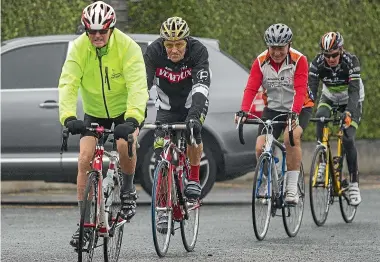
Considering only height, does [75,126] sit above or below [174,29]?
below

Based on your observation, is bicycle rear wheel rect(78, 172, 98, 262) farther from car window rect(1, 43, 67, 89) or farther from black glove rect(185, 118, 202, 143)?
car window rect(1, 43, 67, 89)

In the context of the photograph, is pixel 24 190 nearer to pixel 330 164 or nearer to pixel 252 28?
pixel 252 28

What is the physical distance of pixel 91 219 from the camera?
934 centimetres

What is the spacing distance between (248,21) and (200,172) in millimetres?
4743

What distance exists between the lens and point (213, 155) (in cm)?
1565

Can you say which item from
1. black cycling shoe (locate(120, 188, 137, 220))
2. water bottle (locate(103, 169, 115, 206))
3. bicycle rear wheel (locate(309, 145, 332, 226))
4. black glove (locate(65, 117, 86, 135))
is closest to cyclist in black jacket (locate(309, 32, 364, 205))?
bicycle rear wheel (locate(309, 145, 332, 226))

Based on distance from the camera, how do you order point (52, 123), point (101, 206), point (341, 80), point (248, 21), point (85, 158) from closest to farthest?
point (101, 206) < point (85, 158) < point (341, 80) < point (52, 123) < point (248, 21)

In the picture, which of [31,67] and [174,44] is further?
[31,67]

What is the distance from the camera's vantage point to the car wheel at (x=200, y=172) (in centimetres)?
1538

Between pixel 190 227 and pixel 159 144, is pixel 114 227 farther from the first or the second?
pixel 190 227

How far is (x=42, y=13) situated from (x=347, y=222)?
662 centimetres

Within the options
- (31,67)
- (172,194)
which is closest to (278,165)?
(172,194)

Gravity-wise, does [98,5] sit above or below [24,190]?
above

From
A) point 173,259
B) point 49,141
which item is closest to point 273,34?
point 173,259
